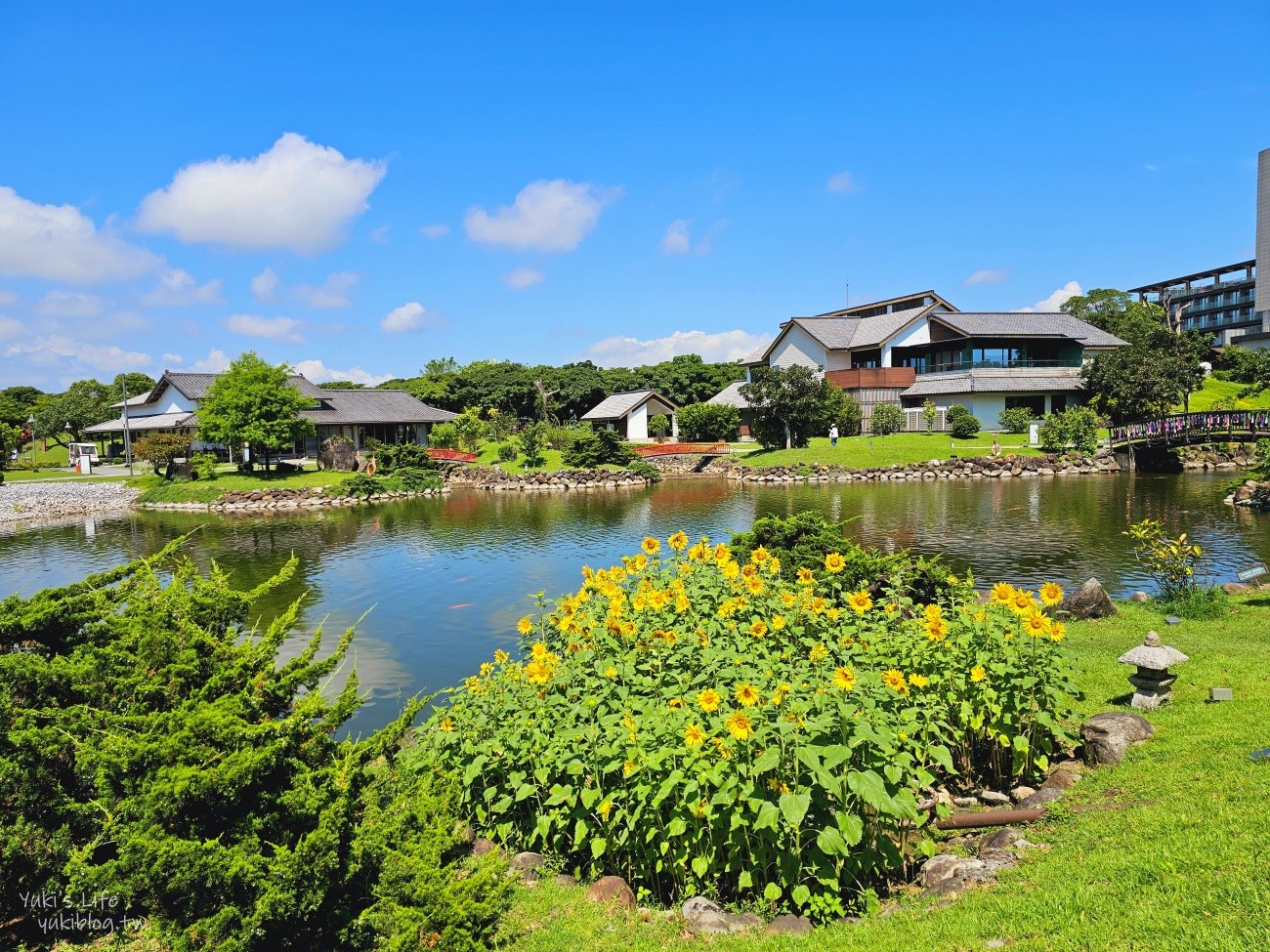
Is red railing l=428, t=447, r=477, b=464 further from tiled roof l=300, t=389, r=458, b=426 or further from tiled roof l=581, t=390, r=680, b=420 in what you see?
tiled roof l=581, t=390, r=680, b=420

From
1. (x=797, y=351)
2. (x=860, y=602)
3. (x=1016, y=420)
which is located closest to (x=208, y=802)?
(x=860, y=602)

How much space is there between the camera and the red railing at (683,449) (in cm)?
4875

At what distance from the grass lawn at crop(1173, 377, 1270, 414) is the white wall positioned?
887 inches

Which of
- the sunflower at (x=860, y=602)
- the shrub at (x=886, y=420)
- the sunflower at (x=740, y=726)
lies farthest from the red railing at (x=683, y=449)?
the sunflower at (x=740, y=726)

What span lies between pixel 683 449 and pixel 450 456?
47.7 ft

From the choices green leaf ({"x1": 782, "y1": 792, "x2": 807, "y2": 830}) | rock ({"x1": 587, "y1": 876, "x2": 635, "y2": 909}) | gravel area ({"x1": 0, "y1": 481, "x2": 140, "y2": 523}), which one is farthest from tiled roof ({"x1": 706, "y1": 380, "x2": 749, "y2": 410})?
green leaf ({"x1": 782, "y1": 792, "x2": 807, "y2": 830})

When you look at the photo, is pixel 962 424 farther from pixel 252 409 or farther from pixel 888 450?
pixel 252 409

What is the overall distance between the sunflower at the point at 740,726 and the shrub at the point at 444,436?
49.2m

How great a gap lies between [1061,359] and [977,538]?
3629 centimetres

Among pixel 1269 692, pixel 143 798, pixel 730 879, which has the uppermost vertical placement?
pixel 143 798

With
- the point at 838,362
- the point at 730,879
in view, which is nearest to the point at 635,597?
the point at 730,879

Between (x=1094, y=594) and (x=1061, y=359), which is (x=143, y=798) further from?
(x=1061, y=359)

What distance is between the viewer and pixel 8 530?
1289 inches

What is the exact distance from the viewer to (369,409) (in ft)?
177
